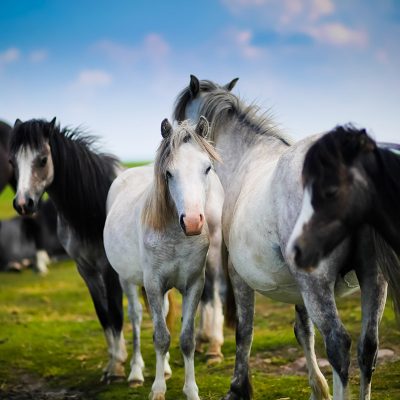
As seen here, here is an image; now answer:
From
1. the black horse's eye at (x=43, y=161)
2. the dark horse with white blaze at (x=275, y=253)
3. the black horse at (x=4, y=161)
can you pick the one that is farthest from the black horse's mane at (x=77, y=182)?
the black horse at (x=4, y=161)

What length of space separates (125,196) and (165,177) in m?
1.71

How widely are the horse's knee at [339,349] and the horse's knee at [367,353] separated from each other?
8.9 inches

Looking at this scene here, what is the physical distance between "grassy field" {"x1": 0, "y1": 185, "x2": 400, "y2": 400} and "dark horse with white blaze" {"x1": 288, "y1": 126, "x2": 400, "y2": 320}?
7.28 ft

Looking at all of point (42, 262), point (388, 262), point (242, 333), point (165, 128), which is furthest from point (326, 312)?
point (42, 262)

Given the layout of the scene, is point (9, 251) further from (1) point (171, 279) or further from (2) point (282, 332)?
(1) point (171, 279)

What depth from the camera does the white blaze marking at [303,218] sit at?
3.90 meters

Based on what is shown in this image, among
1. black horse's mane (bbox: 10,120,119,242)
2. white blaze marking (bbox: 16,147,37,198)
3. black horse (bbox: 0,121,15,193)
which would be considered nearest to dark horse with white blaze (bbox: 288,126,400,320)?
white blaze marking (bbox: 16,147,37,198)

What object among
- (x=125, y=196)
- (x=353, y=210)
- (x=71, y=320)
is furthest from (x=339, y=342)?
(x=71, y=320)

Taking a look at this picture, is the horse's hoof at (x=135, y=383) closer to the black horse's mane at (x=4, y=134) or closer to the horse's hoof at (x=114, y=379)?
the horse's hoof at (x=114, y=379)

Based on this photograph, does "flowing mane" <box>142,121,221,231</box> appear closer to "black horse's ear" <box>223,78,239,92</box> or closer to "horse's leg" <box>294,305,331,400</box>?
"horse's leg" <box>294,305,331,400</box>

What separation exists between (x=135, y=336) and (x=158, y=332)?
4.74ft

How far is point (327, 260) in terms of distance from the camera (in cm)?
410

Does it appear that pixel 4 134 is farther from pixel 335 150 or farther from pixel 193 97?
pixel 335 150

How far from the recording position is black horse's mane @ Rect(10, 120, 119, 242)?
7.33m
